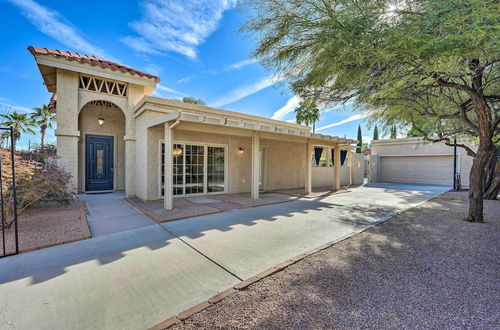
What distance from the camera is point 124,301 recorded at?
8.15ft

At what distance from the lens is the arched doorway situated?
9508mm

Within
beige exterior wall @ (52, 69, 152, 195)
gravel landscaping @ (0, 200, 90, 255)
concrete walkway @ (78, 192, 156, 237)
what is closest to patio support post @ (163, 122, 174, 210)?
concrete walkway @ (78, 192, 156, 237)

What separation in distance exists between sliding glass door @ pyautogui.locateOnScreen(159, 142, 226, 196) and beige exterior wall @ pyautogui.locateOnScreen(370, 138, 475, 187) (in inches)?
546

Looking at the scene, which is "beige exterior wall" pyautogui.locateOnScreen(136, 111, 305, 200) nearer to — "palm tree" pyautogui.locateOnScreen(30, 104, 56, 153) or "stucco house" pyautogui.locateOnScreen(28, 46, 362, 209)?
"stucco house" pyautogui.locateOnScreen(28, 46, 362, 209)

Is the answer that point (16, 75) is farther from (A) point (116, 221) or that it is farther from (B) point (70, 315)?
(B) point (70, 315)

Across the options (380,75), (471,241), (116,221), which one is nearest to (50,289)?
(116,221)

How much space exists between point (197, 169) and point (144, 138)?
2294 mm

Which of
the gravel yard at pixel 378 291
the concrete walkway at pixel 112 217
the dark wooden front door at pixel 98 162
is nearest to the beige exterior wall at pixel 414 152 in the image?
the gravel yard at pixel 378 291

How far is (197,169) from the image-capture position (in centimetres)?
896

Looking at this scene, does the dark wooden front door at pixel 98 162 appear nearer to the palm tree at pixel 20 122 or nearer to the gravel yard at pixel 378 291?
the palm tree at pixel 20 122

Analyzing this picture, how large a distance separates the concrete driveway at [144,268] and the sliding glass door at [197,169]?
3.21 metres

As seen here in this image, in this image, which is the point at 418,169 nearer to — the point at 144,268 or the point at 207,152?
the point at 207,152

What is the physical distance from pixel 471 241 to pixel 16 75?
19.2 meters

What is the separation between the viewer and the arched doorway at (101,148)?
951 cm
